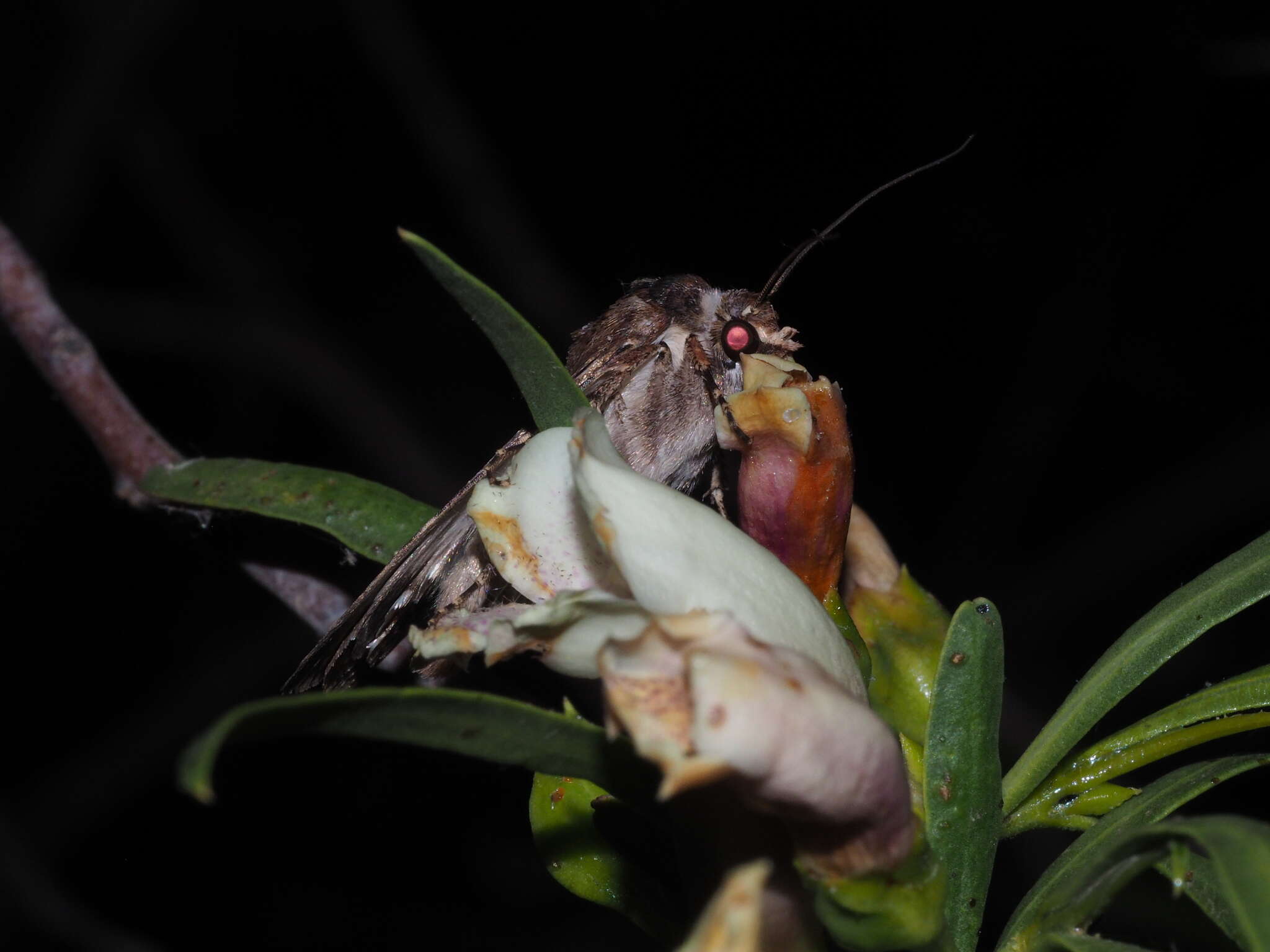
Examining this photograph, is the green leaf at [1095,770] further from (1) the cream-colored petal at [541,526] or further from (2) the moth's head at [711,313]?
(2) the moth's head at [711,313]

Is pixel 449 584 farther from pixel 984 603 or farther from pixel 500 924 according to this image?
pixel 500 924

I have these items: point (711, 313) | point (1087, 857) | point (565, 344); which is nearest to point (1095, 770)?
point (1087, 857)

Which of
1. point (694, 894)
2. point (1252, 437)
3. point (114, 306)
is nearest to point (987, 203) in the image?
point (1252, 437)

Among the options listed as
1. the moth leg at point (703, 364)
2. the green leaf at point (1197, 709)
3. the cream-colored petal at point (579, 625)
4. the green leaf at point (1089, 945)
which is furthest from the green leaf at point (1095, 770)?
the moth leg at point (703, 364)

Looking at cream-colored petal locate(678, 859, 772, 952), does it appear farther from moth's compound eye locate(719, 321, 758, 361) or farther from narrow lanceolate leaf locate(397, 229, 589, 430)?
moth's compound eye locate(719, 321, 758, 361)

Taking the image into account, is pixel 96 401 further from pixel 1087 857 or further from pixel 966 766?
pixel 1087 857

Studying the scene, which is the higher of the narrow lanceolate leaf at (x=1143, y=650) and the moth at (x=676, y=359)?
the moth at (x=676, y=359)
